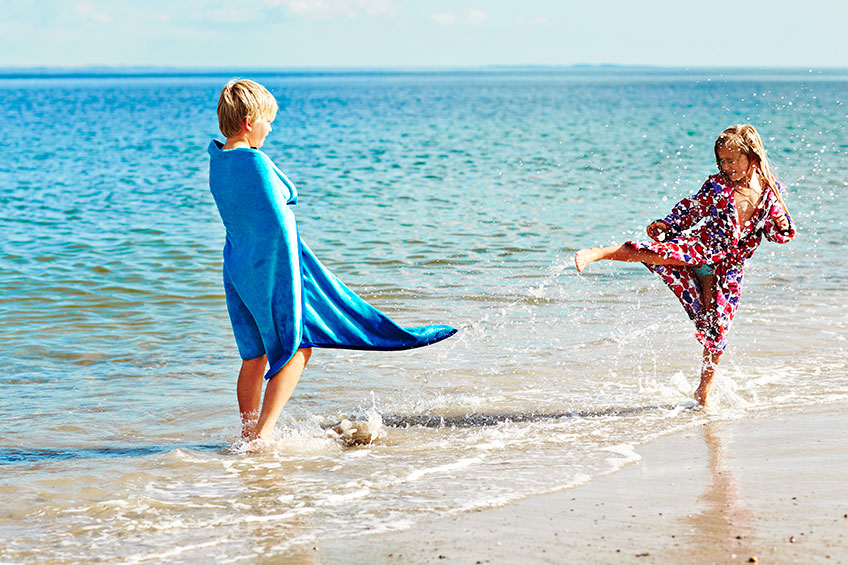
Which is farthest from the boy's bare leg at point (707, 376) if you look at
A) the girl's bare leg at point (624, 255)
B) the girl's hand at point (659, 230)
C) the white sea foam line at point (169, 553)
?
the white sea foam line at point (169, 553)

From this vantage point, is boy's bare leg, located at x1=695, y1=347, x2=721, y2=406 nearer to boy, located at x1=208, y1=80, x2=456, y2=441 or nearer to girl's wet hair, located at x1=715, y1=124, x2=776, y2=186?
girl's wet hair, located at x1=715, y1=124, x2=776, y2=186

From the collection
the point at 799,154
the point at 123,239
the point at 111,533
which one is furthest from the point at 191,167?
the point at 111,533

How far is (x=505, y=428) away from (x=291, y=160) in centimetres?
2109

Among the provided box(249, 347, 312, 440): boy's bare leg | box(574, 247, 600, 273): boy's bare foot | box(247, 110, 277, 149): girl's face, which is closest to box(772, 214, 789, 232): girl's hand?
box(574, 247, 600, 273): boy's bare foot

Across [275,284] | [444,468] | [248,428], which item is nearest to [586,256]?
[444,468]

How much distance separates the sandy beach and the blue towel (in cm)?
124

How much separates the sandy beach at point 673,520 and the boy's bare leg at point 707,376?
82 cm

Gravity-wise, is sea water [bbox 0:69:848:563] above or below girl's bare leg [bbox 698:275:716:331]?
below

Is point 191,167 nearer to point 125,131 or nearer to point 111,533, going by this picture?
point 125,131

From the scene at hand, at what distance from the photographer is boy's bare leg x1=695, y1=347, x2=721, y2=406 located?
5.50 meters

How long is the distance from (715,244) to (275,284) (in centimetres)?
251

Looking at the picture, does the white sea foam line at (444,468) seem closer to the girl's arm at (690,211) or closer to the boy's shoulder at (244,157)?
the boy's shoulder at (244,157)

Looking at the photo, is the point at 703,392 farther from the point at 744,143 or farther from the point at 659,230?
the point at 744,143

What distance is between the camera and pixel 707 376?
5.50m
